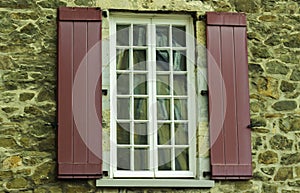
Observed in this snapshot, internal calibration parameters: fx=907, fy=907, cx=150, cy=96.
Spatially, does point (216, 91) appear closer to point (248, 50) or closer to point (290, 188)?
point (248, 50)

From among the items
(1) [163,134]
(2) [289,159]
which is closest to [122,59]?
(1) [163,134]

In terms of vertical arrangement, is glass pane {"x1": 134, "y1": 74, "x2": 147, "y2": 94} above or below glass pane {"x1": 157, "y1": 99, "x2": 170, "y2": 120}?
above

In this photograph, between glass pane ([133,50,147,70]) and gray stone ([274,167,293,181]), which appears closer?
gray stone ([274,167,293,181])

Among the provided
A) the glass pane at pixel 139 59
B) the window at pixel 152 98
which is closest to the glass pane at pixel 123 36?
the window at pixel 152 98

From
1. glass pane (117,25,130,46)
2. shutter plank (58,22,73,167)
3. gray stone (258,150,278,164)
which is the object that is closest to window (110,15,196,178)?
glass pane (117,25,130,46)

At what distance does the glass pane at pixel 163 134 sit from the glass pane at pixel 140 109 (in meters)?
→ 0.19

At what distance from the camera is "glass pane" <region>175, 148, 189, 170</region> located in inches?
376

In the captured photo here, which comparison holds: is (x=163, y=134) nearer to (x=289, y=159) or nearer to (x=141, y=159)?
(x=141, y=159)

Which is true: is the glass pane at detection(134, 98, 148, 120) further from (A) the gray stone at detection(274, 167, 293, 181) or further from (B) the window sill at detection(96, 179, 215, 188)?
(A) the gray stone at detection(274, 167, 293, 181)

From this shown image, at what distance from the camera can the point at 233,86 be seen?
9.67m

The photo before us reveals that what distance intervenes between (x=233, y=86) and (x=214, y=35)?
23.2 inches

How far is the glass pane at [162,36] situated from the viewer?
9797mm

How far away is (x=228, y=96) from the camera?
9.64m

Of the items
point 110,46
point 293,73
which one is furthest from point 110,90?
point 293,73
